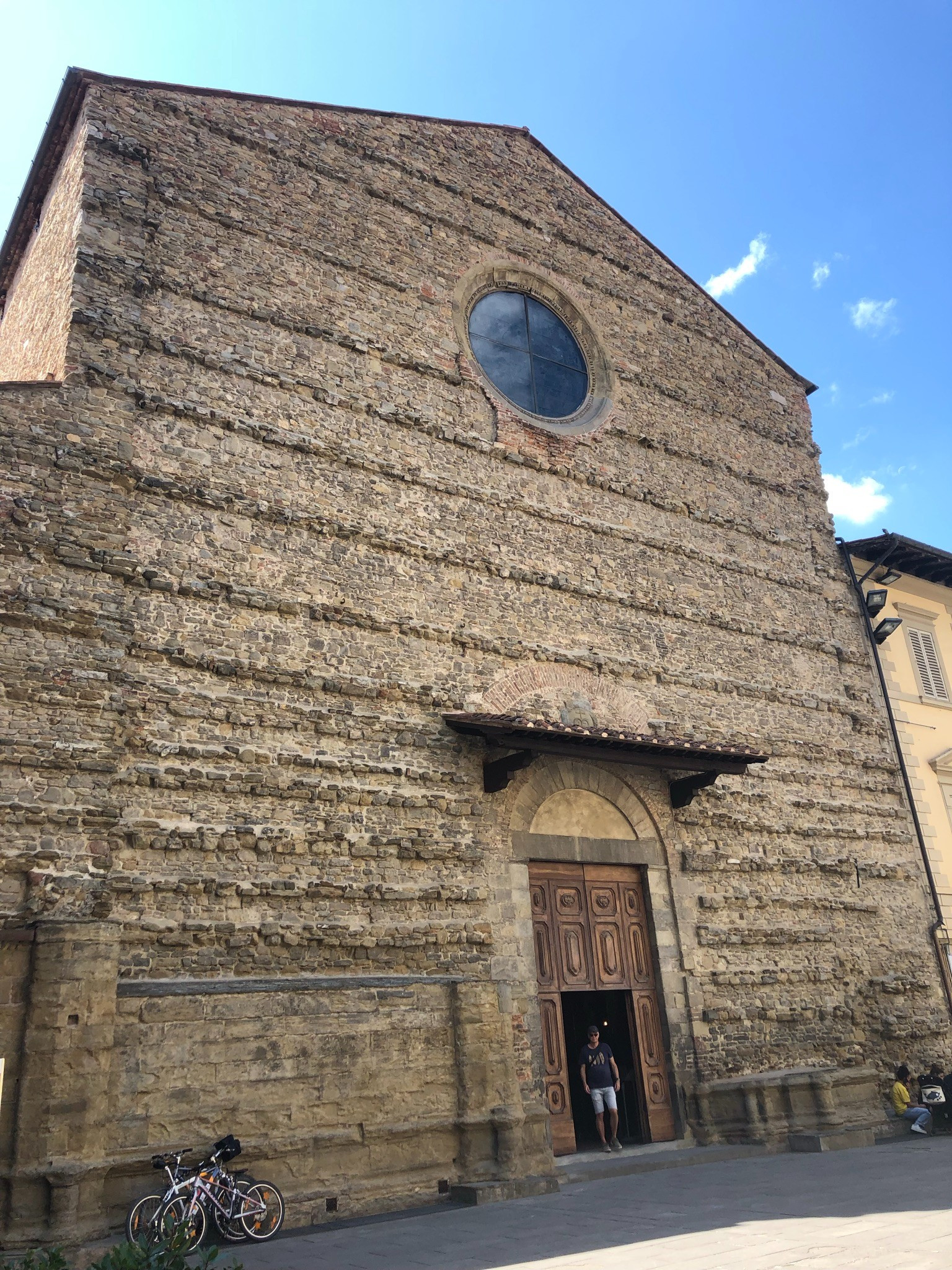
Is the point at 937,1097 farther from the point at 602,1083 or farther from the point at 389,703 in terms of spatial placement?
the point at 389,703

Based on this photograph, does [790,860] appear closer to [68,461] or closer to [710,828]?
[710,828]

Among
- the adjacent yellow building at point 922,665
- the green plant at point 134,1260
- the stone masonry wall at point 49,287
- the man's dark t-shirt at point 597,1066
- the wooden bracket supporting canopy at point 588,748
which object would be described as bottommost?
the green plant at point 134,1260

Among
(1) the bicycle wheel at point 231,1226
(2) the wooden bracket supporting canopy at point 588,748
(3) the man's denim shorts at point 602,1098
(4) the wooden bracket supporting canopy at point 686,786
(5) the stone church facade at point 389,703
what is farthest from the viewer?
(4) the wooden bracket supporting canopy at point 686,786

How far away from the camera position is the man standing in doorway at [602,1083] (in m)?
9.50

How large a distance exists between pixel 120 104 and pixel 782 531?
981cm

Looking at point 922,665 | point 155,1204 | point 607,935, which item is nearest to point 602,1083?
point 607,935

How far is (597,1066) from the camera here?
9.67 m

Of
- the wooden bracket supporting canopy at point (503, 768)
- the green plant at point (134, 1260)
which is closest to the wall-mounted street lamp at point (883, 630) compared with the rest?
the wooden bracket supporting canopy at point (503, 768)

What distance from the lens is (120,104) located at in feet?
32.5

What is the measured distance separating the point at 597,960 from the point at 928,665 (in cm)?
851

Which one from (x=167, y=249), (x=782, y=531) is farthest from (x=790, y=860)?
(x=167, y=249)

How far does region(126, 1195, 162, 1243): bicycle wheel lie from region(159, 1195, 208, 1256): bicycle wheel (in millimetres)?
55

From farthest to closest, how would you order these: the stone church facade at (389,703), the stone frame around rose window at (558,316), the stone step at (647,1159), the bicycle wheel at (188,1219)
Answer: the stone frame around rose window at (558,316), the stone step at (647,1159), the stone church facade at (389,703), the bicycle wheel at (188,1219)

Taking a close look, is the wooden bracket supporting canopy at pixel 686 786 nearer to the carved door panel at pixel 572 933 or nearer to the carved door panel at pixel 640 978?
the carved door panel at pixel 640 978
